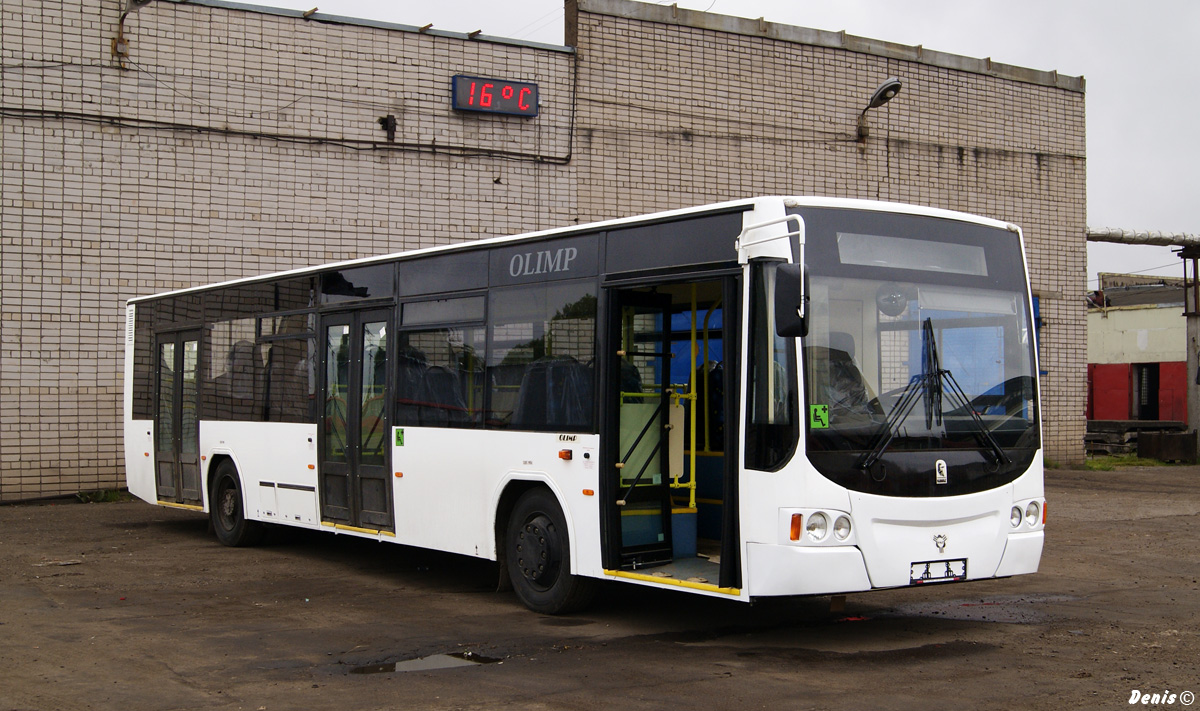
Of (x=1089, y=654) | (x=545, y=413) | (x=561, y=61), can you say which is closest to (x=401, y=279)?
(x=545, y=413)

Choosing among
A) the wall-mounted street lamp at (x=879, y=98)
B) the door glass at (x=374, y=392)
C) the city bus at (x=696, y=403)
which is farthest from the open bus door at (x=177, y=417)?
the wall-mounted street lamp at (x=879, y=98)

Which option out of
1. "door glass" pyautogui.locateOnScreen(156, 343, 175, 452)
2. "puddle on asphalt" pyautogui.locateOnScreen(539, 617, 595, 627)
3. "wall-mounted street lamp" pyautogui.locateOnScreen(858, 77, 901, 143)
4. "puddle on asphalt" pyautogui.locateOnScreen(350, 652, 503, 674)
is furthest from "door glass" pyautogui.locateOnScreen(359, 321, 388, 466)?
"wall-mounted street lamp" pyautogui.locateOnScreen(858, 77, 901, 143)

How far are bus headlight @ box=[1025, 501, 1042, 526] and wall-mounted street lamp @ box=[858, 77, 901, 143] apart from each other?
1327 cm

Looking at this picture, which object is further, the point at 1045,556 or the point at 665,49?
the point at 665,49

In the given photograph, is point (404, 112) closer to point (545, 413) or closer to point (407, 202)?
point (407, 202)

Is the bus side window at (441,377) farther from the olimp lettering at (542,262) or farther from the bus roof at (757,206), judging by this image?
the bus roof at (757,206)

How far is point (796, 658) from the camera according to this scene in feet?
23.2

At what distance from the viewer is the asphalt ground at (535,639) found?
6160mm

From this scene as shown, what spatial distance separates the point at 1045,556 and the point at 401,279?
Answer: 698cm

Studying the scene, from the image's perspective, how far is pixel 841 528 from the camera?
6.92m

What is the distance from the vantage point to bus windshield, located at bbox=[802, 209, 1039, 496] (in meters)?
7.03

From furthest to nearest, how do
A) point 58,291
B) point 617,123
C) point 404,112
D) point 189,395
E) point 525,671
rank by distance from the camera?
point 617,123 < point 404,112 < point 58,291 < point 189,395 < point 525,671

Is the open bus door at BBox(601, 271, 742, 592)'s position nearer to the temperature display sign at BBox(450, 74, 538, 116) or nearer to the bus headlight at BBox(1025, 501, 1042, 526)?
the bus headlight at BBox(1025, 501, 1042, 526)

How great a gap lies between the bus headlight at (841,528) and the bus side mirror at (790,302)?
3.73 ft
